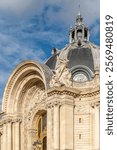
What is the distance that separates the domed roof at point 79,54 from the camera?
103 ft

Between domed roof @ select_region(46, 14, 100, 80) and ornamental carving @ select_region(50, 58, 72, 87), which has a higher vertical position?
domed roof @ select_region(46, 14, 100, 80)

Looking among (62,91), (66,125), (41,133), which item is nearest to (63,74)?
(62,91)

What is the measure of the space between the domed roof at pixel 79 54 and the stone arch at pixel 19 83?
1.78m

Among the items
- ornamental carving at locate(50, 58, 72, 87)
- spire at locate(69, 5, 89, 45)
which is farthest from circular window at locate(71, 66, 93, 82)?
spire at locate(69, 5, 89, 45)

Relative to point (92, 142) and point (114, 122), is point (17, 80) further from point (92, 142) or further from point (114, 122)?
point (114, 122)

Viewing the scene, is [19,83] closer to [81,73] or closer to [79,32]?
[81,73]

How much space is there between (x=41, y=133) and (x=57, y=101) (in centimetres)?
618

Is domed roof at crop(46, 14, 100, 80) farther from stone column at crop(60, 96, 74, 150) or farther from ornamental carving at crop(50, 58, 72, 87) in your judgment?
stone column at crop(60, 96, 74, 150)

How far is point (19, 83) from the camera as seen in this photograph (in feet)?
114

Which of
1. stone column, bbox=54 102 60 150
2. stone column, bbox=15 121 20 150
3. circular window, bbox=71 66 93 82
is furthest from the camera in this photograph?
stone column, bbox=15 121 20 150

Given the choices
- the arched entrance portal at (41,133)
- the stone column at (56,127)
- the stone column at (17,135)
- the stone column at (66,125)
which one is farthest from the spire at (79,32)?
the stone column at (56,127)

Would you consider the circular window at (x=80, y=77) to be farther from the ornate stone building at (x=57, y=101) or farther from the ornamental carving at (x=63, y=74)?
the ornamental carving at (x=63, y=74)

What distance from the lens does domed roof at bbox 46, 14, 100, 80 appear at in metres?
31.5

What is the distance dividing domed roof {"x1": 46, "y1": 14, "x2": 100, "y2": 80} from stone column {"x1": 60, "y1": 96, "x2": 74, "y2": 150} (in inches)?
130
